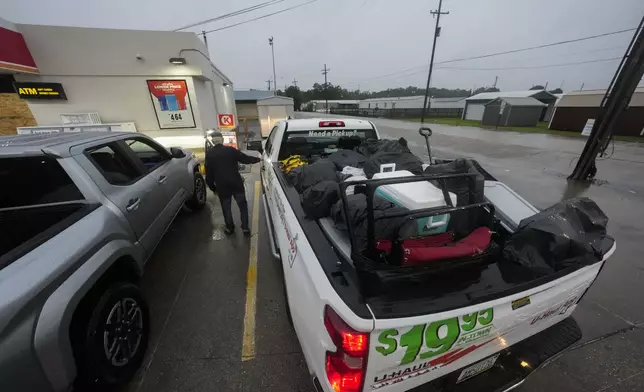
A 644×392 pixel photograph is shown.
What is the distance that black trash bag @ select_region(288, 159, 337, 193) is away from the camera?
7.89 ft

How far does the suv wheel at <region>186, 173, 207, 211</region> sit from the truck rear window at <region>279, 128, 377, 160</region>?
2218 mm

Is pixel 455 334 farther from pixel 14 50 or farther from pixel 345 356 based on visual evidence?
pixel 14 50

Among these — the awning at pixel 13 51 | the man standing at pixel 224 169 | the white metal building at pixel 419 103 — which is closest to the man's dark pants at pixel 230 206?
the man standing at pixel 224 169

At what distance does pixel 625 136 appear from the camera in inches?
657

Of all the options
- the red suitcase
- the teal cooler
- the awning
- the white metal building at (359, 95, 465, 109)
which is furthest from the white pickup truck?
the white metal building at (359, 95, 465, 109)

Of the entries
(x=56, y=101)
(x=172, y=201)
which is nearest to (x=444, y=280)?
(x=172, y=201)

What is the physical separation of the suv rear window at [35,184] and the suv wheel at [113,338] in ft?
3.24

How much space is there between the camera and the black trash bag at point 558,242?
149 cm

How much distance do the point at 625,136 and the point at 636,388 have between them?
23.8 meters

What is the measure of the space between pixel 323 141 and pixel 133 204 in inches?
102

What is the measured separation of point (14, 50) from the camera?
732cm

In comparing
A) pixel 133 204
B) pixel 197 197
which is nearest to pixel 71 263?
pixel 133 204

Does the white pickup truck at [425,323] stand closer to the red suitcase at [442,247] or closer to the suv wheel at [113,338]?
the red suitcase at [442,247]

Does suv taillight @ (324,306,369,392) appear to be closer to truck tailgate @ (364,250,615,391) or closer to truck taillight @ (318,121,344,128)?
truck tailgate @ (364,250,615,391)
